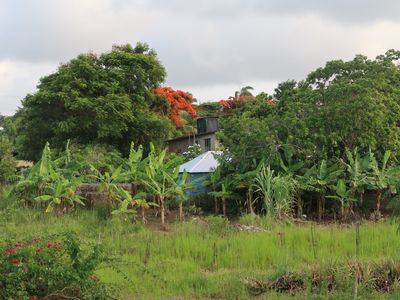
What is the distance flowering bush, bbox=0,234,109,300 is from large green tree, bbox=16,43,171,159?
18116mm

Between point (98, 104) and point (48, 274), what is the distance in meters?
18.9

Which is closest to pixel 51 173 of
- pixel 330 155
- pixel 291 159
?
pixel 291 159

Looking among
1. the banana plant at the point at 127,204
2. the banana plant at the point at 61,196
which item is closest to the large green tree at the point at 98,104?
the banana plant at the point at 61,196

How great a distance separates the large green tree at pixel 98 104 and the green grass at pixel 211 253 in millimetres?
11479

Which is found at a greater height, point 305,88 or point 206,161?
point 305,88

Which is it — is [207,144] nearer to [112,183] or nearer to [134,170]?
[134,170]

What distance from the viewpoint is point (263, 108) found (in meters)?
18.0

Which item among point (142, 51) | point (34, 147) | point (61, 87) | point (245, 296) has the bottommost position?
point (245, 296)

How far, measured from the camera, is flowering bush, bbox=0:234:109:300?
5031 mm

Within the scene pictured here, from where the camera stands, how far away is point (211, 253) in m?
8.96

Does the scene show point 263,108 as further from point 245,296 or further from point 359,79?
point 245,296

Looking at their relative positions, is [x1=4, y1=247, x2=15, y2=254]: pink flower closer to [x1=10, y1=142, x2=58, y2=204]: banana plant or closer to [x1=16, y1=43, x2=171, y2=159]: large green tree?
[x1=10, y1=142, x2=58, y2=204]: banana plant

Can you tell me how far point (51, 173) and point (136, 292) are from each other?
840 centimetres

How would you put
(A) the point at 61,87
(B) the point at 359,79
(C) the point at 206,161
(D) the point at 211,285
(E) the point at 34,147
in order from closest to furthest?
(D) the point at 211,285
(B) the point at 359,79
(C) the point at 206,161
(A) the point at 61,87
(E) the point at 34,147
